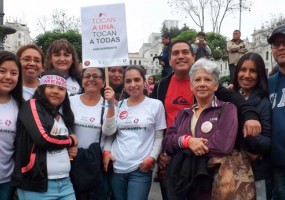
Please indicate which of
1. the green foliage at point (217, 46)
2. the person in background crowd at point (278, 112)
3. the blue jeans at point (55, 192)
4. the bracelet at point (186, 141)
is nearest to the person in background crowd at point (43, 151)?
the blue jeans at point (55, 192)

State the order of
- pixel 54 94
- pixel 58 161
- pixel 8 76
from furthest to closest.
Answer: pixel 54 94 → pixel 8 76 → pixel 58 161

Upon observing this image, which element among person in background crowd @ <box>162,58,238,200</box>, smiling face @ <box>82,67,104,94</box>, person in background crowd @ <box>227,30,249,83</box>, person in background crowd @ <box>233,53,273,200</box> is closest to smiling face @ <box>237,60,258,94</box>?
person in background crowd @ <box>233,53,273,200</box>

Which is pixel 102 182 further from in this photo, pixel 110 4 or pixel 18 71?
pixel 110 4

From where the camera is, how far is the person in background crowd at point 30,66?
4.05 meters

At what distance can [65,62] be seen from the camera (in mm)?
4609

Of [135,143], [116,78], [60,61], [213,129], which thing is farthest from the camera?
[116,78]

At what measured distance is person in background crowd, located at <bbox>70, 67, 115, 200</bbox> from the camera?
12.5 ft

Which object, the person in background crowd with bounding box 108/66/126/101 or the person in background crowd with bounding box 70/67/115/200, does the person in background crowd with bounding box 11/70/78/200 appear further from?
the person in background crowd with bounding box 108/66/126/101

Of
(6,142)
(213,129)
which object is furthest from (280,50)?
(6,142)

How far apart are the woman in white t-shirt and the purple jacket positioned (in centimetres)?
46

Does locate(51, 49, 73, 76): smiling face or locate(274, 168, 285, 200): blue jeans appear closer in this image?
locate(274, 168, 285, 200): blue jeans

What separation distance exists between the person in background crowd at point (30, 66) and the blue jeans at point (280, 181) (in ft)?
8.63

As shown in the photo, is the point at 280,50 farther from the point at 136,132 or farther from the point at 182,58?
the point at 136,132

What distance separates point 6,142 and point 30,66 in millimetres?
1018
